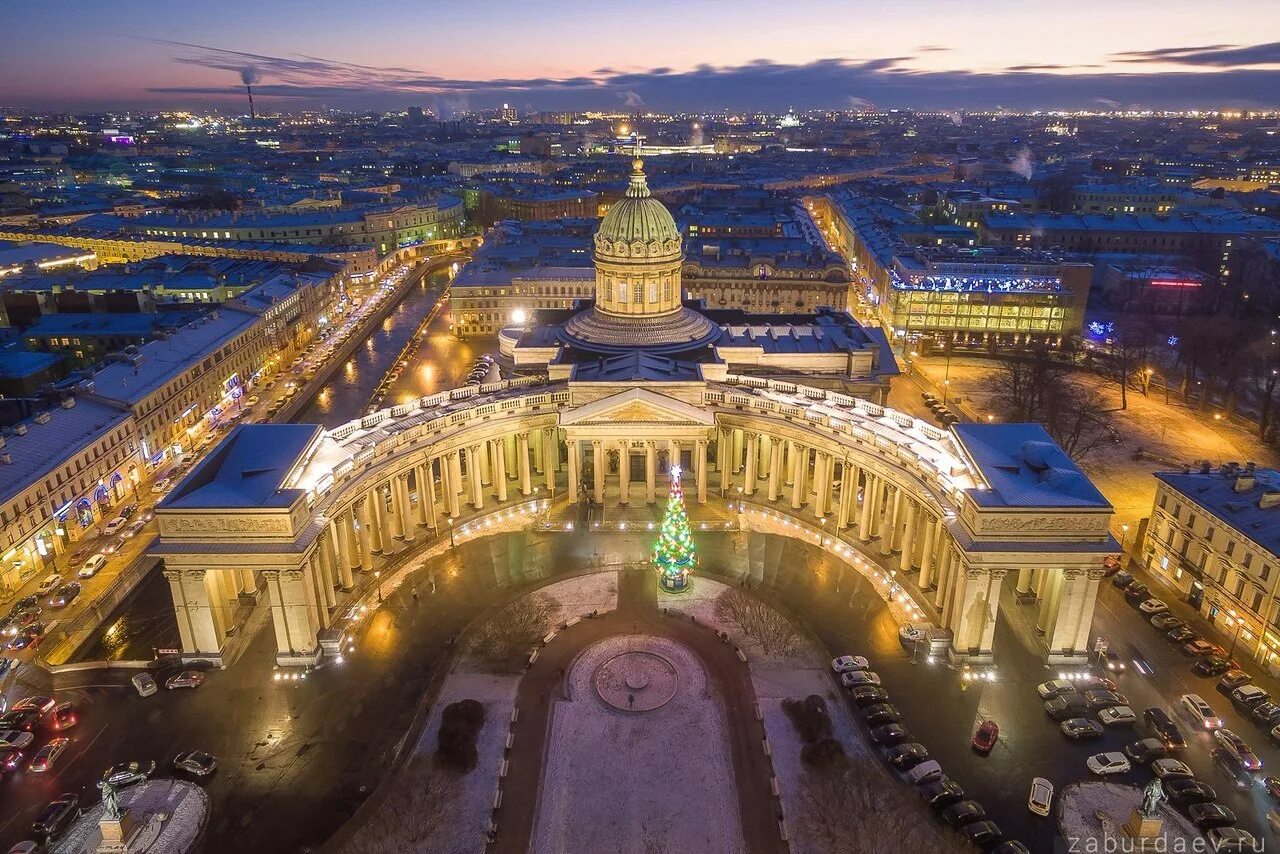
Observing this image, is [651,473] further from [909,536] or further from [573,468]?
[909,536]

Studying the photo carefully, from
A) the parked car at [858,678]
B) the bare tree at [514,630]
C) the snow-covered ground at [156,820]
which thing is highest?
the parked car at [858,678]

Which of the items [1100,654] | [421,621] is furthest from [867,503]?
[421,621]

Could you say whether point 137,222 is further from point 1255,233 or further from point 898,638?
point 1255,233

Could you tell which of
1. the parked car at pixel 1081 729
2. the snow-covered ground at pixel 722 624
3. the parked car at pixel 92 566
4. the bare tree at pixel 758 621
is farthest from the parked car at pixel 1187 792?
the parked car at pixel 92 566

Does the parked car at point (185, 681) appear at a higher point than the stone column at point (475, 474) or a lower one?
lower

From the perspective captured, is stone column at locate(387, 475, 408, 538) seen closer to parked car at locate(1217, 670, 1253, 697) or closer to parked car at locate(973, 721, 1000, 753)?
parked car at locate(973, 721, 1000, 753)

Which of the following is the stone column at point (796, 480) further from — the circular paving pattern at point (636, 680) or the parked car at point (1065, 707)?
the parked car at point (1065, 707)

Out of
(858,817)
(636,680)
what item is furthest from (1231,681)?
(636,680)

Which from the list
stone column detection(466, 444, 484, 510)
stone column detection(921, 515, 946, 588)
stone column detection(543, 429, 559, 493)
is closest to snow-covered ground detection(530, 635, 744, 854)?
stone column detection(921, 515, 946, 588)
